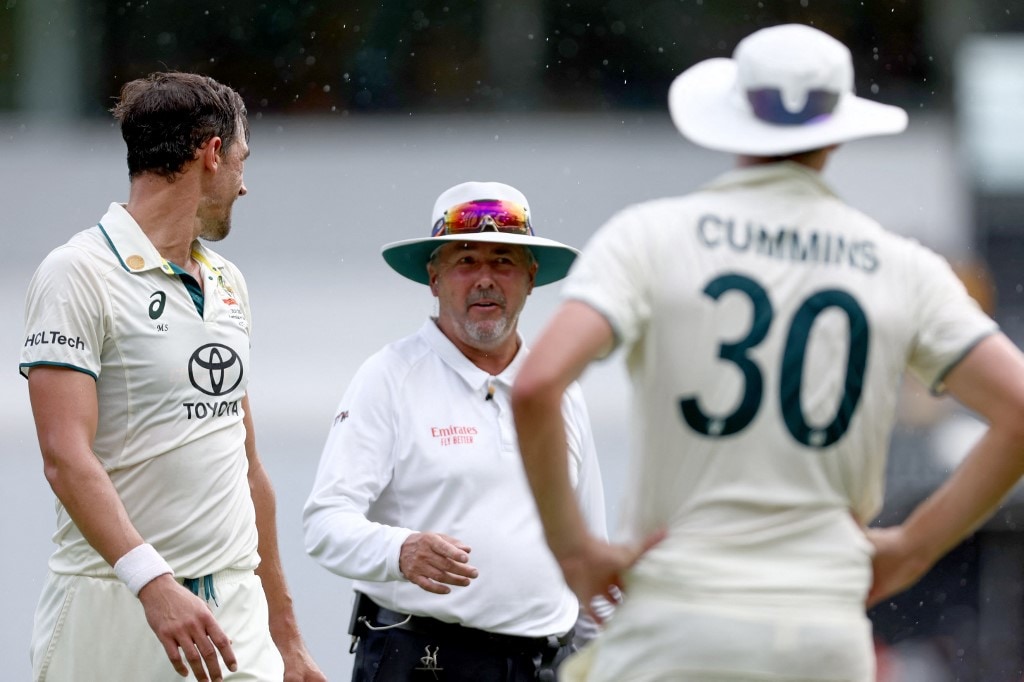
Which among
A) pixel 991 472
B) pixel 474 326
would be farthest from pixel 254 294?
pixel 991 472

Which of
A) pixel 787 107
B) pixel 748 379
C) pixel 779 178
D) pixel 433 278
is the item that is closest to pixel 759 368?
pixel 748 379

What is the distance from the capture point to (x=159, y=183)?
3.53 metres

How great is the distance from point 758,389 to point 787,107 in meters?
0.43

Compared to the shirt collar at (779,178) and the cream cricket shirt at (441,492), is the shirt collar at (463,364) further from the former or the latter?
the shirt collar at (779,178)

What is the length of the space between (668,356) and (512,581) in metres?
1.46

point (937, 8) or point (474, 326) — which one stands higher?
point (937, 8)

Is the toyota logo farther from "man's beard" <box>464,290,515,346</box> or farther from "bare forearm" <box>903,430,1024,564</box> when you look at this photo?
"bare forearm" <box>903,430,1024,564</box>

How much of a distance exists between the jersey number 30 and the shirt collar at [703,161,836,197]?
0.17 m

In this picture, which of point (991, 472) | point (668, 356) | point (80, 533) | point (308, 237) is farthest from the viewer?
point (308, 237)

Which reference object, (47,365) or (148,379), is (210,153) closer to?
(148,379)

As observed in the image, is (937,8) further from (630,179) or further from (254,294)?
(254,294)

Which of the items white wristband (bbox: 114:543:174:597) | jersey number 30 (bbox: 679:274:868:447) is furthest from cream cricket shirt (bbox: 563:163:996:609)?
white wristband (bbox: 114:543:174:597)

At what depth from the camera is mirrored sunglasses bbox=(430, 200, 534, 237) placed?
391 centimetres

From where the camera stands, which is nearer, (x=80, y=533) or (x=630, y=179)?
(x=80, y=533)
